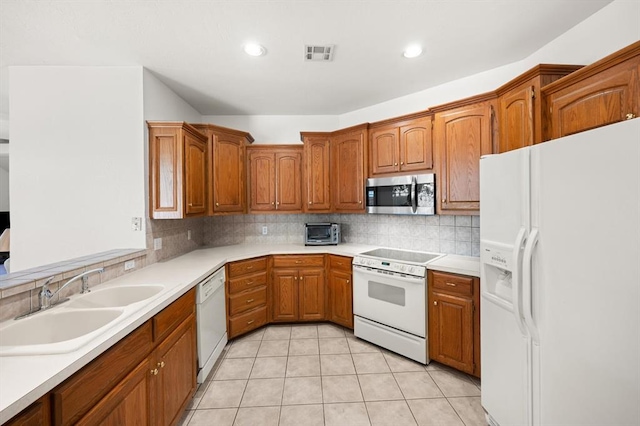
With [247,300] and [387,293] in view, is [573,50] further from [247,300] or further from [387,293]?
[247,300]

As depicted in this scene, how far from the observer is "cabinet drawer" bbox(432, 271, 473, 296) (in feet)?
6.46

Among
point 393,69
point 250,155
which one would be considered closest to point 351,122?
point 393,69

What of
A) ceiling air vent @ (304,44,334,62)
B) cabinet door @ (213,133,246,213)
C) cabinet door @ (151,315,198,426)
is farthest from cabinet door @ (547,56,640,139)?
cabinet door @ (213,133,246,213)

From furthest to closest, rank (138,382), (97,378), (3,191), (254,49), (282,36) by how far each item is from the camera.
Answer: (3,191), (254,49), (282,36), (138,382), (97,378)

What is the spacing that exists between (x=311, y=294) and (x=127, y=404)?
6.50ft

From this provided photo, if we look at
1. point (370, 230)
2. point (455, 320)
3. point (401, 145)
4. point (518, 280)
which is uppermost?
point (401, 145)

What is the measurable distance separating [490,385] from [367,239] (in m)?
1.91

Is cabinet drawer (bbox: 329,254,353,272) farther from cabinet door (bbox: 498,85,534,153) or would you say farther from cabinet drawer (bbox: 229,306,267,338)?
cabinet door (bbox: 498,85,534,153)

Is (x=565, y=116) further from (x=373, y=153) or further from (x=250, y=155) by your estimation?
(x=250, y=155)

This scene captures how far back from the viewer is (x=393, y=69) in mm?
2334

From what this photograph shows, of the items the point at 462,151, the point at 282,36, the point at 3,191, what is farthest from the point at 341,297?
the point at 3,191

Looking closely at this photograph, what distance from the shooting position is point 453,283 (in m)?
2.05

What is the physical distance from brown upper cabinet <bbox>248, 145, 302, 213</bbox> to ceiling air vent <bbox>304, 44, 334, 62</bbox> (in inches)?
48.0

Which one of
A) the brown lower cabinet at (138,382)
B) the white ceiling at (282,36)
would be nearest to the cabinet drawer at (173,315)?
the brown lower cabinet at (138,382)
